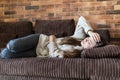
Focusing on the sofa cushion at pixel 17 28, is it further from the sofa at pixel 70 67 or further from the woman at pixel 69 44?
the sofa at pixel 70 67

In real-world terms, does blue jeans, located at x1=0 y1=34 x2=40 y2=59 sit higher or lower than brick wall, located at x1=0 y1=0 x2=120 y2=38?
lower

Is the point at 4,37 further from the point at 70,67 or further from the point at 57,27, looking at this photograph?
the point at 70,67

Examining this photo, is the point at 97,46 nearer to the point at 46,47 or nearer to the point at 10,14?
the point at 46,47

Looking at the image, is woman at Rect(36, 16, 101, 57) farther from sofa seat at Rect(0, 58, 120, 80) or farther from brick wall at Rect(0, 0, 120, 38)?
brick wall at Rect(0, 0, 120, 38)

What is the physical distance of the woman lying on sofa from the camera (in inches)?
88.6

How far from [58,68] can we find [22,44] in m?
0.53

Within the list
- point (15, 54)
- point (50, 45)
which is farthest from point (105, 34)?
point (15, 54)

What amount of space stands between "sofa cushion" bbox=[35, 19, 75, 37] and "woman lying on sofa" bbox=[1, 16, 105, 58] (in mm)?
303

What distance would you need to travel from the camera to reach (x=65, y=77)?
1.98 meters

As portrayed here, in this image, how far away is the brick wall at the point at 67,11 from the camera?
3.12 meters

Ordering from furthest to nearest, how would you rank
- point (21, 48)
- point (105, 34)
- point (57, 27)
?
point (57, 27) < point (105, 34) < point (21, 48)

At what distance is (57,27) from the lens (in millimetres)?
3059

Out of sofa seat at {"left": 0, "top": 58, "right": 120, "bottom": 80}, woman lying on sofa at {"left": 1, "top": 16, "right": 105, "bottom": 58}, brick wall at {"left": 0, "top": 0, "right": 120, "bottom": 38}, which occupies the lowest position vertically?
sofa seat at {"left": 0, "top": 58, "right": 120, "bottom": 80}

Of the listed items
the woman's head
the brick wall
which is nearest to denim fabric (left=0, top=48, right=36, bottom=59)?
the woman's head
